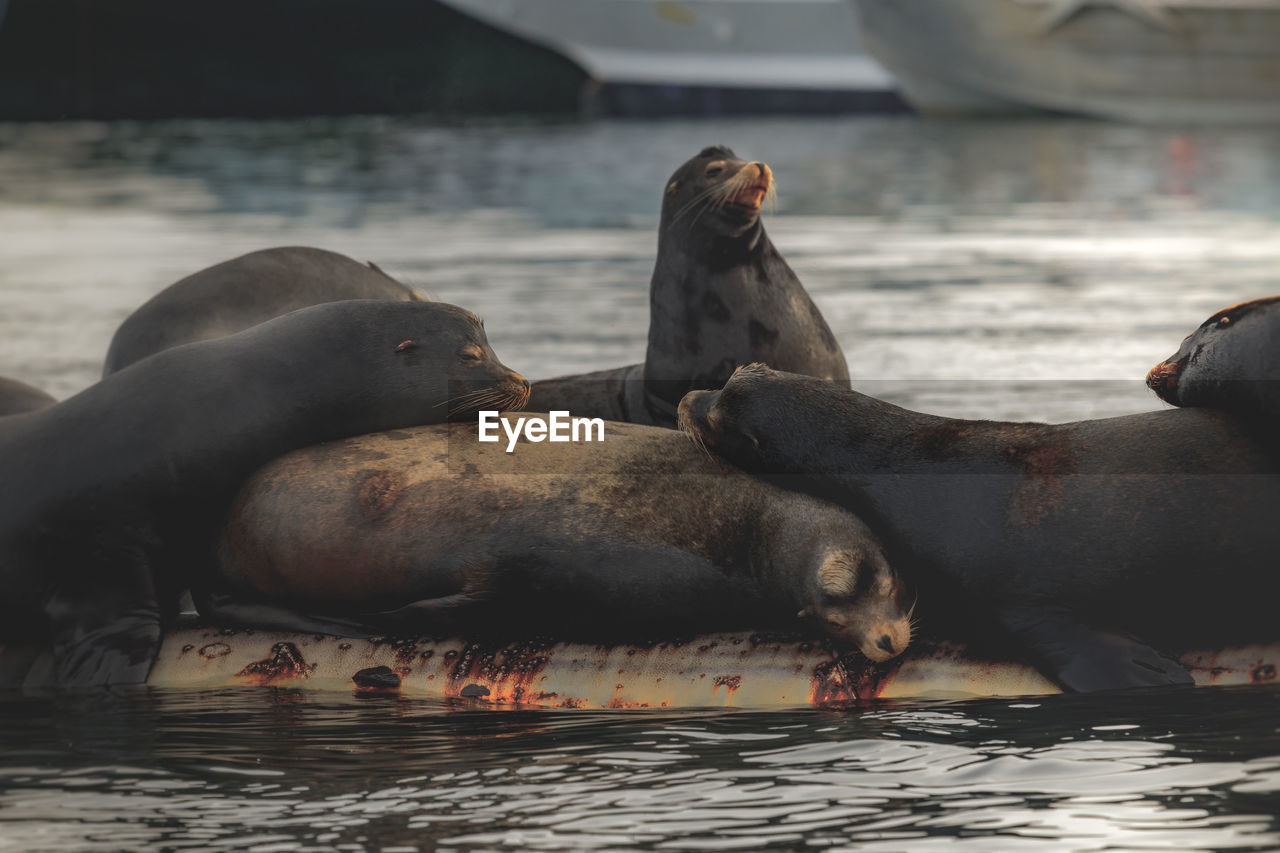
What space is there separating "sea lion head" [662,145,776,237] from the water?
275cm

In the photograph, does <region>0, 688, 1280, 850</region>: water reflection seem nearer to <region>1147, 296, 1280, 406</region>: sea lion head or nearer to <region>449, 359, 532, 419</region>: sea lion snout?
<region>1147, 296, 1280, 406</region>: sea lion head

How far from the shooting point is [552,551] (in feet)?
17.2

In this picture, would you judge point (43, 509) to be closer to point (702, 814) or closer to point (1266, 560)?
point (702, 814)

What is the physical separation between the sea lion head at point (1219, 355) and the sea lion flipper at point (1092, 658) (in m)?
0.76

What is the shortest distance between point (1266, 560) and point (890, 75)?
44.1 metres

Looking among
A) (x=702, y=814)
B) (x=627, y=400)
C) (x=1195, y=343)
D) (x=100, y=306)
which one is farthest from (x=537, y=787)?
(x=100, y=306)

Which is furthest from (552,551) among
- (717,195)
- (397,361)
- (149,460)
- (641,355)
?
(641,355)

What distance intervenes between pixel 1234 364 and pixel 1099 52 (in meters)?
39.6

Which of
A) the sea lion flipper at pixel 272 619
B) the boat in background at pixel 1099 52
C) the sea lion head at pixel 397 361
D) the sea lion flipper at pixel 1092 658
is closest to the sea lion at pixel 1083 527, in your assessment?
the sea lion flipper at pixel 1092 658

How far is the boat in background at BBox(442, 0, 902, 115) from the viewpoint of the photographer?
1886 inches

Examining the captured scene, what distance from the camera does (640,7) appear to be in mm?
48219

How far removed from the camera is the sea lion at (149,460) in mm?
5453

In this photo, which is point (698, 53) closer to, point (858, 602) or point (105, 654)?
point (105, 654)

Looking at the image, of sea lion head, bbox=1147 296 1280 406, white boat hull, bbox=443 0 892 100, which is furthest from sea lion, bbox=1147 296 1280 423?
white boat hull, bbox=443 0 892 100
